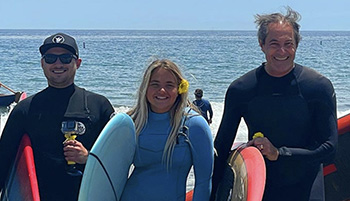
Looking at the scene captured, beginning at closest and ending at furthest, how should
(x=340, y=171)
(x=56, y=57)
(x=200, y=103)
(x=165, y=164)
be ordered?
(x=165, y=164), (x=56, y=57), (x=340, y=171), (x=200, y=103)

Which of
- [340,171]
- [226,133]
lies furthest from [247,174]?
[340,171]

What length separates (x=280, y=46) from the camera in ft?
9.19

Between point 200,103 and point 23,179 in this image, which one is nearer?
point 23,179

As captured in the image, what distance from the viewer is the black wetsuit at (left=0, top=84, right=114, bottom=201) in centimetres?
307

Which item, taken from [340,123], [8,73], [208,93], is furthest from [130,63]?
[340,123]

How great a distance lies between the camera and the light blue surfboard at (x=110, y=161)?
2730 millimetres

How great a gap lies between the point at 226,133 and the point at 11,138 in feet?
4.03

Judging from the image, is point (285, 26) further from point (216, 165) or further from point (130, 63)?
point (130, 63)

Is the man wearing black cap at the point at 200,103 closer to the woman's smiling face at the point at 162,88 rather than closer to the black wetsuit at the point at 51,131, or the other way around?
the black wetsuit at the point at 51,131

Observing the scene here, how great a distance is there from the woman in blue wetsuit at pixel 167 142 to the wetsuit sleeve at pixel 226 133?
331 mm

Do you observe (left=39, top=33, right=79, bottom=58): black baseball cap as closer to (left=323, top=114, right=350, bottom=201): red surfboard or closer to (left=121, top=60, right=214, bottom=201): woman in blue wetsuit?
(left=121, top=60, right=214, bottom=201): woman in blue wetsuit

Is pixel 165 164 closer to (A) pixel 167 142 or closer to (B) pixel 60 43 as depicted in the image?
(A) pixel 167 142

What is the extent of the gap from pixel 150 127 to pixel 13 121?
2.88 feet

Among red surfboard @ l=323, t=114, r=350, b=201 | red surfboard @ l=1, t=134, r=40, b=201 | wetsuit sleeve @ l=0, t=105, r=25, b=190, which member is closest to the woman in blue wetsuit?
red surfboard @ l=1, t=134, r=40, b=201
